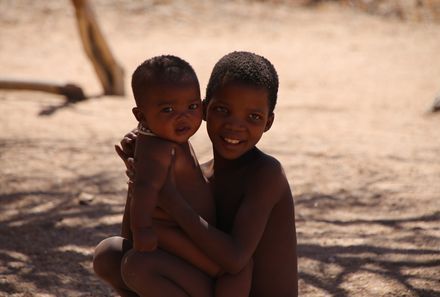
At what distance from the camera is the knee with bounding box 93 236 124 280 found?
98.0 inches

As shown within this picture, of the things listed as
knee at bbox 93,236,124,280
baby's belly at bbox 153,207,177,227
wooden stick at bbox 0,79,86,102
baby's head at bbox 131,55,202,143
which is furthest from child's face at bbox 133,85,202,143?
wooden stick at bbox 0,79,86,102

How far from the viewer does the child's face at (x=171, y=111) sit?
2.29 meters

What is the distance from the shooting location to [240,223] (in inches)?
94.1

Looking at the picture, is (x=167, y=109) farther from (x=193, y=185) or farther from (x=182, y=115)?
(x=193, y=185)

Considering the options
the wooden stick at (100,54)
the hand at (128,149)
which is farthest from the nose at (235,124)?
the wooden stick at (100,54)

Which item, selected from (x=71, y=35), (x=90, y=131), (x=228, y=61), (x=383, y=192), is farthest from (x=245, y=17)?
(x=228, y=61)

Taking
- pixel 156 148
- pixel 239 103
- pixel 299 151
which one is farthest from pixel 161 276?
pixel 299 151

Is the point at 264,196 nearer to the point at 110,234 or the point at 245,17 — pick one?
the point at 110,234

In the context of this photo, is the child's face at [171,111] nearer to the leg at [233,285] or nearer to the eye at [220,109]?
the eye at [220,109]

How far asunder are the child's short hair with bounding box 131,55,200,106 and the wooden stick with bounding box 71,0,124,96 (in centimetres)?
681

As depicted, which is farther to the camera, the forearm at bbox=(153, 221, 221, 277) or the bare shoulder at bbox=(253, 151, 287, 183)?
the bare shoulder at bbox=(253, 151, 287, 183)

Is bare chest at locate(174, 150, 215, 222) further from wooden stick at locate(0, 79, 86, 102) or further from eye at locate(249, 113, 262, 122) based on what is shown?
wooden stick at locate(0, 79, 86, 102)

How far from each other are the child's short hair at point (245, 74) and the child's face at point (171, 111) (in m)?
0.16

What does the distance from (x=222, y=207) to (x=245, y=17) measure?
13.1m
